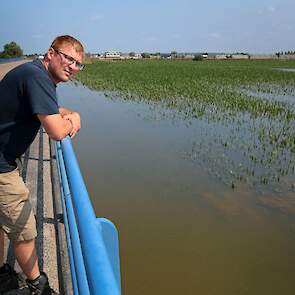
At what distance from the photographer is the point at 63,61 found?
226 centimetres

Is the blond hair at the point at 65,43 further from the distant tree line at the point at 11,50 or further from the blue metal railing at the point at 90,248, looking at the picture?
the distant tree line at the point at 11,50

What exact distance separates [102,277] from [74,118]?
154 cm

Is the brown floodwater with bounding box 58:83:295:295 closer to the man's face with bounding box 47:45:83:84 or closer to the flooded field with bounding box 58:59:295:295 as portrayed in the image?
the flooded field with bounding box 58:59:295:295

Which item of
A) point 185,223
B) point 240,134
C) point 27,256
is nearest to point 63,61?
point 27,256

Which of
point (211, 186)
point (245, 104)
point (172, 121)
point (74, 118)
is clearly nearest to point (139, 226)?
point (211, 186)

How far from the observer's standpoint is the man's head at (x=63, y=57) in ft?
7.35

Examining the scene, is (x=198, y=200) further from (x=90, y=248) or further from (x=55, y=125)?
(x=90, y=248)

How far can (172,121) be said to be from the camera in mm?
12250

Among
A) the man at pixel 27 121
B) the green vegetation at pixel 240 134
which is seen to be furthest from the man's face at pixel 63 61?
the green vegetation at pixel 240 134

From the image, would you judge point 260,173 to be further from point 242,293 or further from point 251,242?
point 242,293

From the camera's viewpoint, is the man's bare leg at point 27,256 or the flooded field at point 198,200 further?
the flooded field at point 198,200

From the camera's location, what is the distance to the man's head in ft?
7.35

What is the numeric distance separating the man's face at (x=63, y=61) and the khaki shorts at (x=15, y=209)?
66 centimetres

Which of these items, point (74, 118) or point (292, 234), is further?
point (292, 234)
